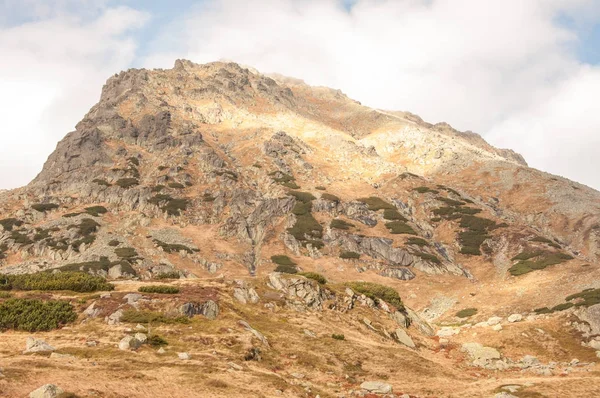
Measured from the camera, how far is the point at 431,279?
8562 centimetres

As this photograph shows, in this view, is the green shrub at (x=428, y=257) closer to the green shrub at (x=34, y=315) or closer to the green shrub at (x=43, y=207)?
the green shrub at (x=34, y=315)

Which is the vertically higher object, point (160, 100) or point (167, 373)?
point (160, 100)

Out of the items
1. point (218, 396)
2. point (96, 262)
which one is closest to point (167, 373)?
point (218, 396)

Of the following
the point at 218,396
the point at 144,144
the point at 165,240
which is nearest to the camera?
the point at 218,396

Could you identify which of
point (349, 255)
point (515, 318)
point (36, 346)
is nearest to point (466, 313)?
point (515, 318)

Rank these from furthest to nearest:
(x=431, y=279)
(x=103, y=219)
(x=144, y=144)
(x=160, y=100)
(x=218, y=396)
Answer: (x=160, y=100)
(x=144, y=144)
(x=103, y=219)
(x=431, y=279)
(x=218, y=396)

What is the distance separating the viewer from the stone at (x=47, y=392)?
18.7 meters

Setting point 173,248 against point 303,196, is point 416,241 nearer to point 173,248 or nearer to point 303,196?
point 303,196

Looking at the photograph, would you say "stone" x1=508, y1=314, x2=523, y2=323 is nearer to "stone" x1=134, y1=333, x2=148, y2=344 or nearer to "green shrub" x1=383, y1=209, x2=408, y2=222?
"stone" x1=134, y1=333, x2=148, y2=344

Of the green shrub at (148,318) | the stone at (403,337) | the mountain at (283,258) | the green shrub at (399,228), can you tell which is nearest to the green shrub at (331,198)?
the mountain at (283,258)

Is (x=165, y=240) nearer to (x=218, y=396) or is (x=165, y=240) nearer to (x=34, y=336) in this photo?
(x=34, y=336)

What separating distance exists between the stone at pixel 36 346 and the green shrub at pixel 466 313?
55975 mm

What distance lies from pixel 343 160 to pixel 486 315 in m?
92.1

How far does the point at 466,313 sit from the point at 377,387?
143 feet
